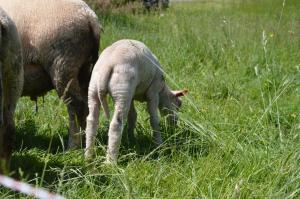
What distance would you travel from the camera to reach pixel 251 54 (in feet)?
29.2

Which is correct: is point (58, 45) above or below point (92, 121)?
above

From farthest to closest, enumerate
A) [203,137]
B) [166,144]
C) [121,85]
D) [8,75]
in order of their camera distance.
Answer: [166,144], [203,137], [121,85], [8,75]

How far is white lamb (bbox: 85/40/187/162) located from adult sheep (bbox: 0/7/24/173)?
0.66 m

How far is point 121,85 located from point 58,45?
3.10 feet

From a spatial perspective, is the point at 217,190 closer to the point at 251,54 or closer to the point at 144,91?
the point at 144,91

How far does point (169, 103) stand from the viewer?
5.79 metres

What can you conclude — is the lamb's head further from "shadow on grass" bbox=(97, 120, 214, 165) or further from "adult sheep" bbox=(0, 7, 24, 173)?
"adult sheep" bbox=(0, 7, 24, 173)

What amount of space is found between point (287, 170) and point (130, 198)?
117 cm

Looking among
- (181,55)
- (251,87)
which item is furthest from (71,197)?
(181,55)

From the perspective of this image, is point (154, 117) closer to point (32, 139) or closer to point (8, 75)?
point (32, 139)

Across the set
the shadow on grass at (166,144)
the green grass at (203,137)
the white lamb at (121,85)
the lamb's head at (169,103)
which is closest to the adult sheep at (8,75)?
the green grass at (203,137)

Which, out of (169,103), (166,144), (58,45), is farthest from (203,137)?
(58,45)

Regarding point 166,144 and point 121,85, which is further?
point 166,144

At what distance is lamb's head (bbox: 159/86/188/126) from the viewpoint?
18.6 feet
